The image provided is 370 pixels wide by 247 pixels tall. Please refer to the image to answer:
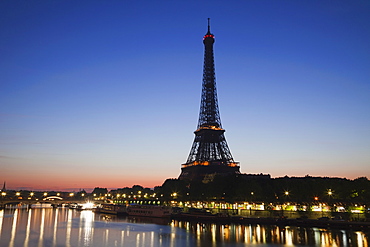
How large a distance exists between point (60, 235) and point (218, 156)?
7133cm

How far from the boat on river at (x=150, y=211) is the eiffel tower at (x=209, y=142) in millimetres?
25481

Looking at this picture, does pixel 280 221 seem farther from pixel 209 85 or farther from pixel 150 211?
pixel 209 85

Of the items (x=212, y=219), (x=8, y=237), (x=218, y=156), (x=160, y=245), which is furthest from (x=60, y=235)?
(x=218, y=156)

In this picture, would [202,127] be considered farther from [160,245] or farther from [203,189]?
[160,245]

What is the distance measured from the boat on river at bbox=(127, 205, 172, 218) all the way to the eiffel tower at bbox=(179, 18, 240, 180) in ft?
83.6

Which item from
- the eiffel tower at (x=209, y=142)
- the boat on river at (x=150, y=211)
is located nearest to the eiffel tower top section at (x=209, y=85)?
the eiffel tower at (x=209, y=142)

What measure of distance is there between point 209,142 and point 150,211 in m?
37.5

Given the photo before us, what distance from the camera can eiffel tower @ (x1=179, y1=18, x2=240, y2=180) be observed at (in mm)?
113500

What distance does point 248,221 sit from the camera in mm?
67000

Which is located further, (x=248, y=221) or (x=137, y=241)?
(x=248, y=221)

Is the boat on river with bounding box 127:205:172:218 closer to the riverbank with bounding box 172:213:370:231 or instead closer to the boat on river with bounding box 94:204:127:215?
the boat on river with bounding box 94:204:127:215

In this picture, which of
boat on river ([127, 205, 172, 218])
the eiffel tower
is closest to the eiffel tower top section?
the eiffel tower

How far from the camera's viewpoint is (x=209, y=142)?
11788 centimetres

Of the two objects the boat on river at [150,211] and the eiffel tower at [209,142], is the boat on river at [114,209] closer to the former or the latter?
the boat on river at [150,211]
